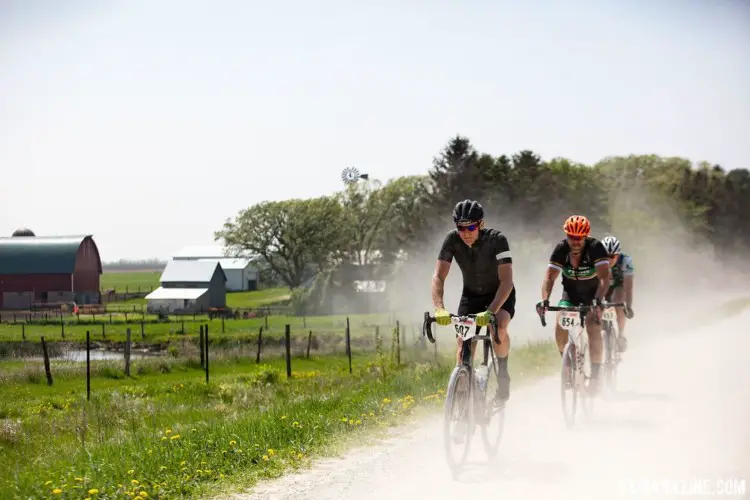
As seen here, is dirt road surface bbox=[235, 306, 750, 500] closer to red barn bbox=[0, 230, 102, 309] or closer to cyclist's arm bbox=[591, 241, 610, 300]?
cyclist's arm bbox=[591, 241, 610, 300]

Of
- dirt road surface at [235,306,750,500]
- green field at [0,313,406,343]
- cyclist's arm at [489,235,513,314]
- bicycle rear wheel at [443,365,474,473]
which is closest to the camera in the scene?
dirt road surface at [235,306,750,500]

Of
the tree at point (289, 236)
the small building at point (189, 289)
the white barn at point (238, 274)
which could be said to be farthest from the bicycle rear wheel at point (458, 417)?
the white barn at point (238, 274)

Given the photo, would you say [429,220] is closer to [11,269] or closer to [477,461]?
[11,269]

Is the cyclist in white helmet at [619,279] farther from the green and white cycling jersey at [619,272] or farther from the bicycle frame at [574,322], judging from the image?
the bicycle frame at [574,322]

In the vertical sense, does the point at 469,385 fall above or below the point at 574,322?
below

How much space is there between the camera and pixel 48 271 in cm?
5584

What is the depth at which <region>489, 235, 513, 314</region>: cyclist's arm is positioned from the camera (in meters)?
7.82

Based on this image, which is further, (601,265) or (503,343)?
(601,265)

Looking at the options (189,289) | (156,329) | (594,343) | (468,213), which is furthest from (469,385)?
(189,289)

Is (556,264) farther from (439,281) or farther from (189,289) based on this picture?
(189,289)

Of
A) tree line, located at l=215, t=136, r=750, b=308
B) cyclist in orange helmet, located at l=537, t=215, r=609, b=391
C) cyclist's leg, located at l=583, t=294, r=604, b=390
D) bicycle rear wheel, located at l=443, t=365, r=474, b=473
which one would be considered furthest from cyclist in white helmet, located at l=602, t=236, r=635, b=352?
tree line, located at l=215, t=136, r=750, b=308

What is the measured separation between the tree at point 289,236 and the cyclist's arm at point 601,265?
80479mm

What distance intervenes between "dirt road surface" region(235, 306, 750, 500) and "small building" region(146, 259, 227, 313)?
245ft

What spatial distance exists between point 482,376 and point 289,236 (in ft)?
279
